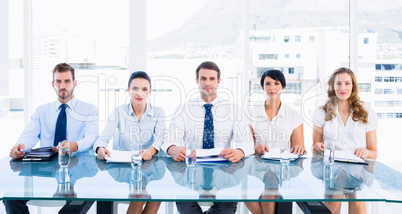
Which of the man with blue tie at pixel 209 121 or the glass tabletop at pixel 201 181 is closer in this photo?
the glass tabletop at pixel 201 181

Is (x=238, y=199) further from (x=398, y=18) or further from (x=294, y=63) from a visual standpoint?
(x=398, y=18)

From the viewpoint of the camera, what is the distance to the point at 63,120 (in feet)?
9.33

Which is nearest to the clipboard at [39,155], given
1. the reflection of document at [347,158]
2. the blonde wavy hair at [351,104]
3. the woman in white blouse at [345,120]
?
the reflection of document at [347,158]

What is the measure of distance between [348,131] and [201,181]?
5.69ft

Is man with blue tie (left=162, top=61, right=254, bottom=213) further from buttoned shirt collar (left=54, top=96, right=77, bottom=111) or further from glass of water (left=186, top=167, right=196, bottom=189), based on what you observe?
buttoned shirt collar (left=54, top=96, right=77, bottom=111)

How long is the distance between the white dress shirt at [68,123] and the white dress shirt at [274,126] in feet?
4.39

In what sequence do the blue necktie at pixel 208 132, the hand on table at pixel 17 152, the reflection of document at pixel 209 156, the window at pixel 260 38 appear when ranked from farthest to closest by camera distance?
the window at pixel 260 38, the blue necktie at pixel 208 132, the hand on table at pixel 17 152, the reflection of document at pixel 209 156

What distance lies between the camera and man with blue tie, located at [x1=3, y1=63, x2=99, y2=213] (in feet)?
9.27

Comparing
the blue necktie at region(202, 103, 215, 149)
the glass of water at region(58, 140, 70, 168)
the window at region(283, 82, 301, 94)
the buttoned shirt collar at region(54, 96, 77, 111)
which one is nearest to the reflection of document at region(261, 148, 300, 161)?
the blue necktie at region(202, 103, 215, 149)

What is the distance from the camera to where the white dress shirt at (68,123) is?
285 cm

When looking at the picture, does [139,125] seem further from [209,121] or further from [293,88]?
[293,88]

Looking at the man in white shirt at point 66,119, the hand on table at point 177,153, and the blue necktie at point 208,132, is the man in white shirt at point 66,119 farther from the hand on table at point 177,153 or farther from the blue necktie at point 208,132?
the blue necktie at point 208,132

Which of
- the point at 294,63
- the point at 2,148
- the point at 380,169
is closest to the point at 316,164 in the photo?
the point at 380,169

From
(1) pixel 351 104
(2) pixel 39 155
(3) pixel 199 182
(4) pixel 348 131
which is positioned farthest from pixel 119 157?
(1) pixel 351 104
